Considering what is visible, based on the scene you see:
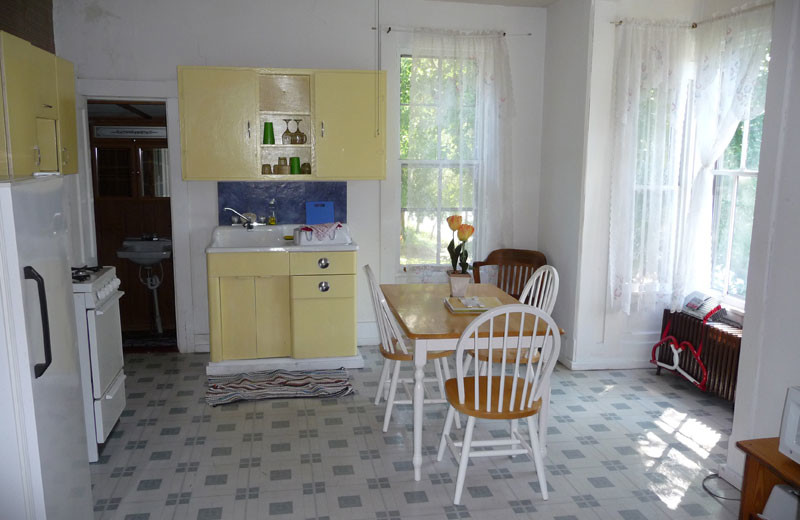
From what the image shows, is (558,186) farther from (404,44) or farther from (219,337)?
(219,337)

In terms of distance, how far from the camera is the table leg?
9.77 feet

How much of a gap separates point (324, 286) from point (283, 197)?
94 cm

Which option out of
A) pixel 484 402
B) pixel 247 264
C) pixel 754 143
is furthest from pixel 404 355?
pixel 754 143

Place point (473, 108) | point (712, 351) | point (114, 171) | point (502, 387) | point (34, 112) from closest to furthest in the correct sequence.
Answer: point (502, 387) < point (34, 112) < point (712, 351) < point (473, 108) < point (114, 171)

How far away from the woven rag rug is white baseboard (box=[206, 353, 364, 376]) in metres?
0.04

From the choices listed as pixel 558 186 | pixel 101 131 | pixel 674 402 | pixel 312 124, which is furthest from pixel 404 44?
pixel 674 402

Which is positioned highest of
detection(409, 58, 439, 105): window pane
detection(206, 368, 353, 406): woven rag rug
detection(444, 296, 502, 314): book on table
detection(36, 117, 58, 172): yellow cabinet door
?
detection(409, 58, 439, 105): window pane

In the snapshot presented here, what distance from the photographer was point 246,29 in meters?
4.75

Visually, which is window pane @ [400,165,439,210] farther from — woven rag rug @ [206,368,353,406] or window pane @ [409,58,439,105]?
woven rag rug @ [206,368,353,406]

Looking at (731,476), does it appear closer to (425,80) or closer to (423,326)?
(423,326)

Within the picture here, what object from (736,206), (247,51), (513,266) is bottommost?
(513,266)

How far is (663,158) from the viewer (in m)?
4.46

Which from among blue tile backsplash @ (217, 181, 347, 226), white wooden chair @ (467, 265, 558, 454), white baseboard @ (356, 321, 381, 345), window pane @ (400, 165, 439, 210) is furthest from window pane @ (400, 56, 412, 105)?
white wooden chair @ (467, 265, 558, 454)

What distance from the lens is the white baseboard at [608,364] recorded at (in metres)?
4.70
